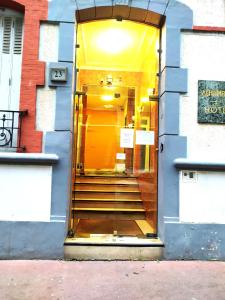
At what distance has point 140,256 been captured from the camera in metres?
5.39

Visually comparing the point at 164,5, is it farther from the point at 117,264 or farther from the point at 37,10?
the point at 117,264

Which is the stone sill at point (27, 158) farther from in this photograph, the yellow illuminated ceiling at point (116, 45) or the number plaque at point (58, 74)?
the yellow illuminated ceiling at point (116, 45)

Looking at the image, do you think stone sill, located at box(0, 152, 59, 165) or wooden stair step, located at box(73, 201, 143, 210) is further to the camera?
wooden stair step, located at box(73, 201, 143, 210)

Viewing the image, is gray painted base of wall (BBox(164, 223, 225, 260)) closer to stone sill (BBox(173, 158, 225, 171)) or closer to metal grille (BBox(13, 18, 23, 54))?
stone sill (BBox(173, 158, 225, 171))

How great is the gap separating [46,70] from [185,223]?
11.5 feet

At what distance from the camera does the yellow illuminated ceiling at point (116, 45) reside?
6727 mm

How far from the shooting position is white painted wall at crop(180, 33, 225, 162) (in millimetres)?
5633

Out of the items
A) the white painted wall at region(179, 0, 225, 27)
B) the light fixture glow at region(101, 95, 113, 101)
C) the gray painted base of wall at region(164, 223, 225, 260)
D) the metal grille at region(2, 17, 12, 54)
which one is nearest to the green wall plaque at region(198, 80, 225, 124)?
the white painted wall at region(179, 0, 225, 27)

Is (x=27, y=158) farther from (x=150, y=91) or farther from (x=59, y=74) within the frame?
(x=150, y=91)

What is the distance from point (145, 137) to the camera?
245 inches

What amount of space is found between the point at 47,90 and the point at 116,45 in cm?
331

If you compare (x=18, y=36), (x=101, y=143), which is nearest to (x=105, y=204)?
(x=101, y=143)

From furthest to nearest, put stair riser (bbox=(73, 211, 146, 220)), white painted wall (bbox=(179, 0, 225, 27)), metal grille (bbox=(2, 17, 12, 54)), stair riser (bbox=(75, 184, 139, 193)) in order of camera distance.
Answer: stair riser (bbox=(75, 184, 139, 193))
stair riser (bbox=(73, 211, 146, 220))
metal grille (bbox=(2, 17, 12, 54))
white painted wall (bbox=(179, 0, 225, 27))

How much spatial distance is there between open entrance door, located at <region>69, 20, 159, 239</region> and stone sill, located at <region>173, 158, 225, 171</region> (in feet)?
2.33
